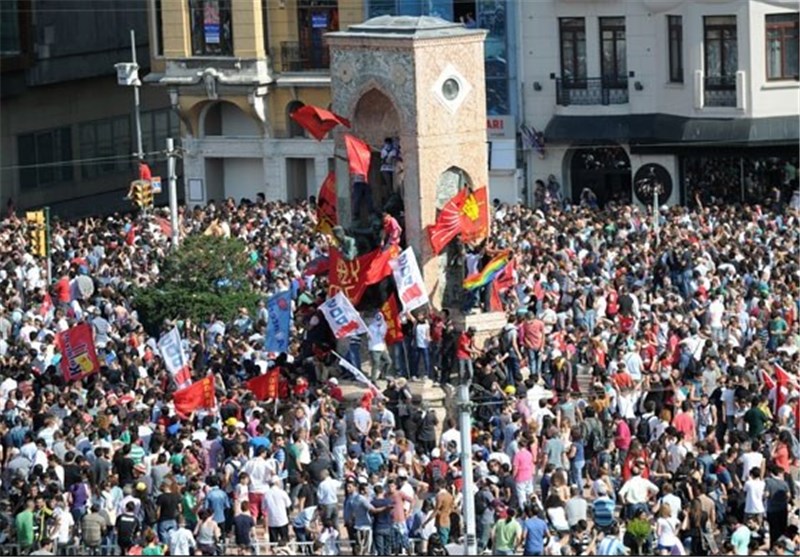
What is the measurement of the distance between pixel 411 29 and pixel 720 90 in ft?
72.7

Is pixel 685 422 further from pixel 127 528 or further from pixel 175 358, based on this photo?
pixel 175 358

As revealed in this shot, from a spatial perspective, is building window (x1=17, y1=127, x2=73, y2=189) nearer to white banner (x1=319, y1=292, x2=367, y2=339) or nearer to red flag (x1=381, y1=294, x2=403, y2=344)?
white banner (x1=319, y1=292, x2=367, y2=339)

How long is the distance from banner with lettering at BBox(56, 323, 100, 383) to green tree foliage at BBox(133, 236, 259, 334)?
6.12 meters

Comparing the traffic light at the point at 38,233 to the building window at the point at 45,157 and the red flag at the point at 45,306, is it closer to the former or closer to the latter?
the red flag at the point at 45,306

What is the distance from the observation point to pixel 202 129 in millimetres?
75125

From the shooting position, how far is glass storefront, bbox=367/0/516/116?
69875 millimetres

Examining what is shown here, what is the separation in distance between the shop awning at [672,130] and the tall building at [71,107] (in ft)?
49.1

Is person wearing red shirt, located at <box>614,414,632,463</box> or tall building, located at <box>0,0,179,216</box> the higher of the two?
tall building, located at <box>0,0,179,216</box>

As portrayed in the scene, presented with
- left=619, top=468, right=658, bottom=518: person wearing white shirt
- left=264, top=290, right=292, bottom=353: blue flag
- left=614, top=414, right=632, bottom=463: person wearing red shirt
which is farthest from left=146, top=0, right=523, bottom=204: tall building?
left=619, top=468, right=658, bottom=518: person wearing white shirt

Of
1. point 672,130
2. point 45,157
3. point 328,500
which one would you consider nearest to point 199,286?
point 328,500

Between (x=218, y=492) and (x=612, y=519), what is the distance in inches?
192

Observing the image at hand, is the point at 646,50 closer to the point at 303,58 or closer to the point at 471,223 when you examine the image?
the point at 303,58

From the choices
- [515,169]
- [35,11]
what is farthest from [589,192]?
[35,11]

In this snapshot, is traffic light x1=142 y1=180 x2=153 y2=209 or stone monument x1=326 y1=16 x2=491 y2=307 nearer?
stone monument x1=326 y1=16 x2=491 y2=307
